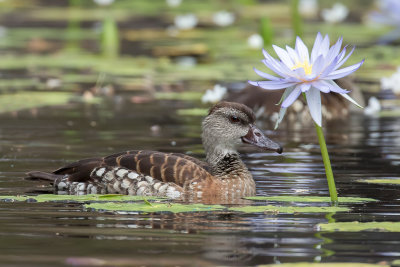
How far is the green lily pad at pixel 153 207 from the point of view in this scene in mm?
8117

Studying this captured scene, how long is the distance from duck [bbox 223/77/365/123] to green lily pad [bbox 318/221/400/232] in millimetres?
6988

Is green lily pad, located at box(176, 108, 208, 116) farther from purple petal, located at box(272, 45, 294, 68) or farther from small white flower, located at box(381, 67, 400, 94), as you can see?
purple petal, located at box(272, 45, 294, 68)

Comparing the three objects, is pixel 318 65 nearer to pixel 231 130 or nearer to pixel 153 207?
pixel 153 207

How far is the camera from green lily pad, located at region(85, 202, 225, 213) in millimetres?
8117

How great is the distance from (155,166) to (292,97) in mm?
1816

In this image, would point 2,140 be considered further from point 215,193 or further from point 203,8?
point 203,8

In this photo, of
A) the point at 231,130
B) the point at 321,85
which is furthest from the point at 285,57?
the point at 231,130

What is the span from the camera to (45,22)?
30359 millimetres

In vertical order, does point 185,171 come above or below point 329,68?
below

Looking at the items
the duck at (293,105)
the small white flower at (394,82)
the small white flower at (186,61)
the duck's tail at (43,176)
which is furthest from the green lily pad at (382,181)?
the small white flower at (186,61)

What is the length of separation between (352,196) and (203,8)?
81.5 ft

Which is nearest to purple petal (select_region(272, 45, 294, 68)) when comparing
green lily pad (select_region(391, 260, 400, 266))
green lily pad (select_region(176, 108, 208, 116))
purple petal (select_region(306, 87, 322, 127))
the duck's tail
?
purple petal (select_region(306, 87, 322, 127))

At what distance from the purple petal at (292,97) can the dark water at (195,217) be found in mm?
847

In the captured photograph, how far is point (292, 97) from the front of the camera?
7.75 meters
